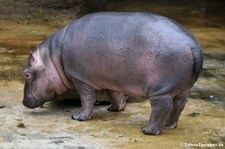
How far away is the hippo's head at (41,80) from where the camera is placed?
5.11m

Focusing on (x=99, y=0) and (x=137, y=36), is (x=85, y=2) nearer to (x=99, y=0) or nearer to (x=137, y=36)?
(x=99, y=0)

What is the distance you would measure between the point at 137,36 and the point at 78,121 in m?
0.92

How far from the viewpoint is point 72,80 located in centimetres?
502

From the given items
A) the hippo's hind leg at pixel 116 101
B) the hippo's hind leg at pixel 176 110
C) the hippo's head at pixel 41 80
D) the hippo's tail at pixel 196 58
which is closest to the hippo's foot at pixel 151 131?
the hippo's hind leg at pixel 176 110

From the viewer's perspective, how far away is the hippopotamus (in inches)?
174

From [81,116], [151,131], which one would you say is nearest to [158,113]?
[151,131]

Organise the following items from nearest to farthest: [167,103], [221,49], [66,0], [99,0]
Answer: [167,103]
[221,49]
[66,0]
[99,0]

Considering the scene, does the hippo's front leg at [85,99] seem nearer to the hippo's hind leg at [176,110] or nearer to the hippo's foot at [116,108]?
the hippo's foot at [116,108]

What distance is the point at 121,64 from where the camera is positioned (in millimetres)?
4621

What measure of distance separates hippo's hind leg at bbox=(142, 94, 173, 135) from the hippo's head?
989 mm

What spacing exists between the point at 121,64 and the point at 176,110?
1.96 ft

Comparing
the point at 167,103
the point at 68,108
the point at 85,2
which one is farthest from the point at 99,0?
the point at 167,103

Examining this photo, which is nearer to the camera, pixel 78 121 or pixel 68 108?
pixel 78 121

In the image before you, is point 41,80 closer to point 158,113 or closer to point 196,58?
point 158,113
